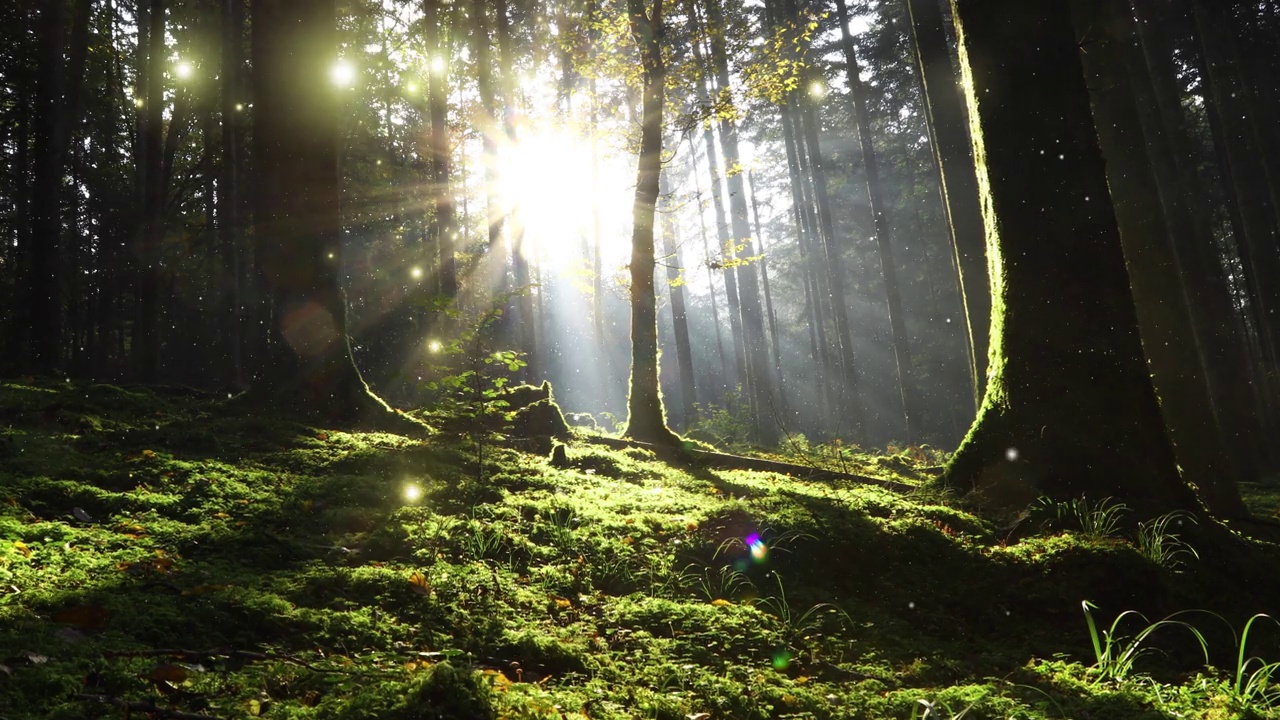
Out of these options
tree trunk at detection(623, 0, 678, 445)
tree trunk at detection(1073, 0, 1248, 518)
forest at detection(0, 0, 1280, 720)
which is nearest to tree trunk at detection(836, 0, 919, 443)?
forest at detection(0, 0, 1280, 720)

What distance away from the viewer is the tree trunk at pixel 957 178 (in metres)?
9.80

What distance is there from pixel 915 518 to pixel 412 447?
4.34m

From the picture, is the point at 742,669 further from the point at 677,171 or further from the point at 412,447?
the point at 677,171

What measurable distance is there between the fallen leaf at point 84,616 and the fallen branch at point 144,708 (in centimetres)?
67

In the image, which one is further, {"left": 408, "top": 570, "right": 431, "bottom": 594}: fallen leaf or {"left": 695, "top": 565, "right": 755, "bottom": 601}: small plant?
{"left": 695, "top": 565, "right": 755, "bottom": 601}: small plant

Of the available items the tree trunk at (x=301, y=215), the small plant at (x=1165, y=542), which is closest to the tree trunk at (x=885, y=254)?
the small plant at (x=1165, y=542)

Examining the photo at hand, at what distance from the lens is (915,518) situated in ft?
16.0

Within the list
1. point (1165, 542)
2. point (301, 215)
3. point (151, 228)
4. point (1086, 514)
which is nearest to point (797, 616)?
point (1086, 514)

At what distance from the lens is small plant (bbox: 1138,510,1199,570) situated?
3932 mm

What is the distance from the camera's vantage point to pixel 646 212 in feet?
34.8

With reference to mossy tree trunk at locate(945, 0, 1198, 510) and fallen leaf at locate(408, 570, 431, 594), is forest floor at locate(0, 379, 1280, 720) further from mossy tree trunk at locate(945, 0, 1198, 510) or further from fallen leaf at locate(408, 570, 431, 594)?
mossy tree trunk at locate(945, 0, 1198, 510)

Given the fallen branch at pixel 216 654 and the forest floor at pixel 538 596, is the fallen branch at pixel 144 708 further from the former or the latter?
the fallen branch at pixel 216 654

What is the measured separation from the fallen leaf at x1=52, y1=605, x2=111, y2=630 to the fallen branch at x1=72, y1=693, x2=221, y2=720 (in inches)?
26.2

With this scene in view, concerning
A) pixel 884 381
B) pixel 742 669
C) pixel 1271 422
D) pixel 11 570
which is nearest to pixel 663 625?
pixel 742 669
